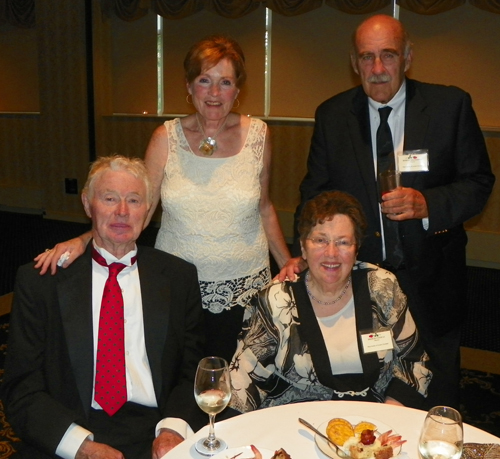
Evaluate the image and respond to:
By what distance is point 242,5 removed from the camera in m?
7.33

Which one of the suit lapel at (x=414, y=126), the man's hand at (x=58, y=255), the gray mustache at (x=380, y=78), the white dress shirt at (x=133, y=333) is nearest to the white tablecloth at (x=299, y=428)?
the white dress shirt at (x=133, y=333)

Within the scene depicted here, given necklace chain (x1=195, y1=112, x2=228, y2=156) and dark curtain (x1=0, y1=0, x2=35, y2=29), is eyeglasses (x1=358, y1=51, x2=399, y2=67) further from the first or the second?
dark curtain (x1=0, y1=0, x2=35, y2=29)

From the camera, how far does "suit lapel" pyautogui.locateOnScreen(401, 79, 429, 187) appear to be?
8.83 ft

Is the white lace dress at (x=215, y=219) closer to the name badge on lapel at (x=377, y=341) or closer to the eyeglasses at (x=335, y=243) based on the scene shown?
the eyeglasses at (x=335, y=243)

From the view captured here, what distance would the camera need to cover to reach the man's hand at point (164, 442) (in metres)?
1.92

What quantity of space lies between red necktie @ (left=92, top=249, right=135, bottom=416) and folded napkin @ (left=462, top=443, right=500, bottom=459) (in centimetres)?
110

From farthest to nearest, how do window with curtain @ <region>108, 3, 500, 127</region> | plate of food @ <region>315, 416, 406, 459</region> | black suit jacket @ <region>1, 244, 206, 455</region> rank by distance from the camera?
window with curtain @ <region>108, 3, 500, 127</region> < black suit jacket @ <region>1, 244, 206, 455</region> < plate of food @ <region>315, 416, 406, 459</region>

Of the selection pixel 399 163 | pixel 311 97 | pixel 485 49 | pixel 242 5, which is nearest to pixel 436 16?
pixel 485 49

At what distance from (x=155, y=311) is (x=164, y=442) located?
449mm

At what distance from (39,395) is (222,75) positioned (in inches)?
57.0

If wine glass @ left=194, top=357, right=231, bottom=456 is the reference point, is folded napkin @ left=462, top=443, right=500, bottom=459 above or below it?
below

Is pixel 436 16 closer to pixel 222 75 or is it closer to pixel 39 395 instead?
pixel 222 75

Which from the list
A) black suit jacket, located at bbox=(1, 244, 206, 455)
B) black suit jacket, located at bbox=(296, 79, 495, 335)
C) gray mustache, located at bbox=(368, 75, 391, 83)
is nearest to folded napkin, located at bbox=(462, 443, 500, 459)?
black suit jacket, located at bbox=(1, 244, 206, 455)

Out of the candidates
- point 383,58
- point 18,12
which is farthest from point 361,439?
point 18,12
